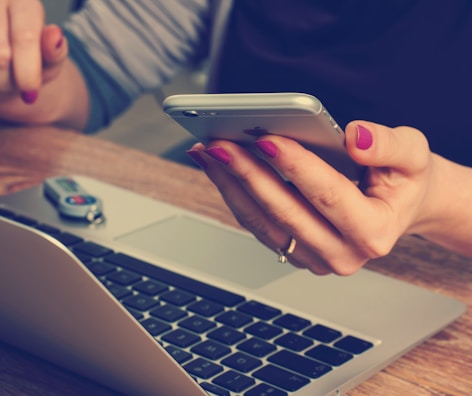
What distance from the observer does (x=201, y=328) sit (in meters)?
0.55

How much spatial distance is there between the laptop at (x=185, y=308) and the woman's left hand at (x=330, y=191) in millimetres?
48

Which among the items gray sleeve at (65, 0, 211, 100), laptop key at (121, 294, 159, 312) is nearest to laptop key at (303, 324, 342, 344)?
laptop key at (121, 294, 159, 312)

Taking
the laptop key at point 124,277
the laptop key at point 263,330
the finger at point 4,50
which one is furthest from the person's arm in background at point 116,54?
the laptop key at point 263,330

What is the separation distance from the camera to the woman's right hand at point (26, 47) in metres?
0.86

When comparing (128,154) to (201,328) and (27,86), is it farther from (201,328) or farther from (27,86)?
(201,328)

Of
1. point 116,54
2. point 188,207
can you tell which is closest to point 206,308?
point 188,207

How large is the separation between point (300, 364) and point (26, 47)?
1.59 feet

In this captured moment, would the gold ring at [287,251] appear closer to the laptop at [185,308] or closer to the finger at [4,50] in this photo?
the laptop at [185,308]

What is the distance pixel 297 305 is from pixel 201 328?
9 cm

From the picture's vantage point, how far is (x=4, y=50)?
0.86m

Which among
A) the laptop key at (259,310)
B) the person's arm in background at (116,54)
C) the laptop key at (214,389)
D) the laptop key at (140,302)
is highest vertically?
the person's arm in background at (116,54)

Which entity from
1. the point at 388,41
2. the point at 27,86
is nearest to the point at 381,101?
the point at 388,41

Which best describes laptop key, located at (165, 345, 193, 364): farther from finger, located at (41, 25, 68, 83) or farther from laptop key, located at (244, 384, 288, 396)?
finger, located at (41, 25, 68, 83)

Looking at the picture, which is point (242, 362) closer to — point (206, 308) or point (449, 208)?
point (206, 308)
